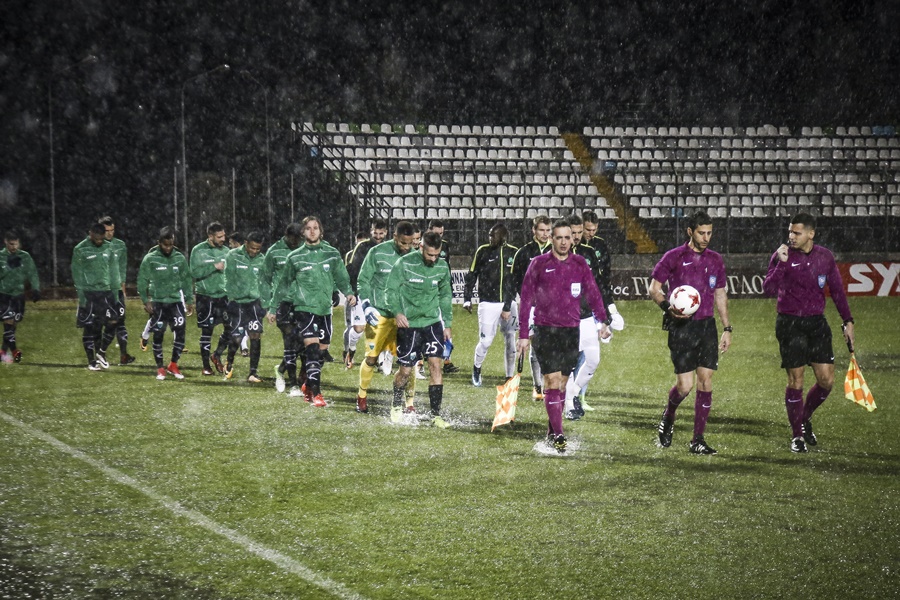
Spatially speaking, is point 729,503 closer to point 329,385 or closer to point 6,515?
point 6,515

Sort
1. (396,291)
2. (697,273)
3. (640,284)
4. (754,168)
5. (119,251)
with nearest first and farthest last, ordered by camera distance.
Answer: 1. (697,273)
2. (396,291)
3. (119,251)
4. (640,284)
5. (754,168)

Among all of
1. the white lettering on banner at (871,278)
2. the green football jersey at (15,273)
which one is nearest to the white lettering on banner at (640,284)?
the white lettering on banner at (871,278)

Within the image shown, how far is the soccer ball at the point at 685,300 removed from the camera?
820 centimetres

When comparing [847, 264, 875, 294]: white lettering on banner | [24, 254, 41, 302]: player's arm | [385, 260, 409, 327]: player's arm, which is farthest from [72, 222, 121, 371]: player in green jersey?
[847, 264, 875, 294]: white lettering on banner

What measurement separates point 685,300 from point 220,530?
425 centimetres

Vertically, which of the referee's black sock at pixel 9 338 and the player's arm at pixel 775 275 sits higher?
the player's arm at pixel 775 275

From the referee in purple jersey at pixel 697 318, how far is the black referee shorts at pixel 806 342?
574 millimetres

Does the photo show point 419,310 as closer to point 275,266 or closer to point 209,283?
point 275,266

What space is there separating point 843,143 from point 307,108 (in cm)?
2103

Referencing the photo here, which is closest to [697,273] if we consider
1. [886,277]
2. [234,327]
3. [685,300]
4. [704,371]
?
[685,300]

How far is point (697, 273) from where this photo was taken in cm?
845

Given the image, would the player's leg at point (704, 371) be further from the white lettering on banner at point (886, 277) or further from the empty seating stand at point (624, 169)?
the empty seating stand at point (624, 169)

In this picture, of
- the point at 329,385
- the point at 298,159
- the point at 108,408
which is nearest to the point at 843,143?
the point at 298,159

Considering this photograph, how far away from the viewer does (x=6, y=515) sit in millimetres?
6680
